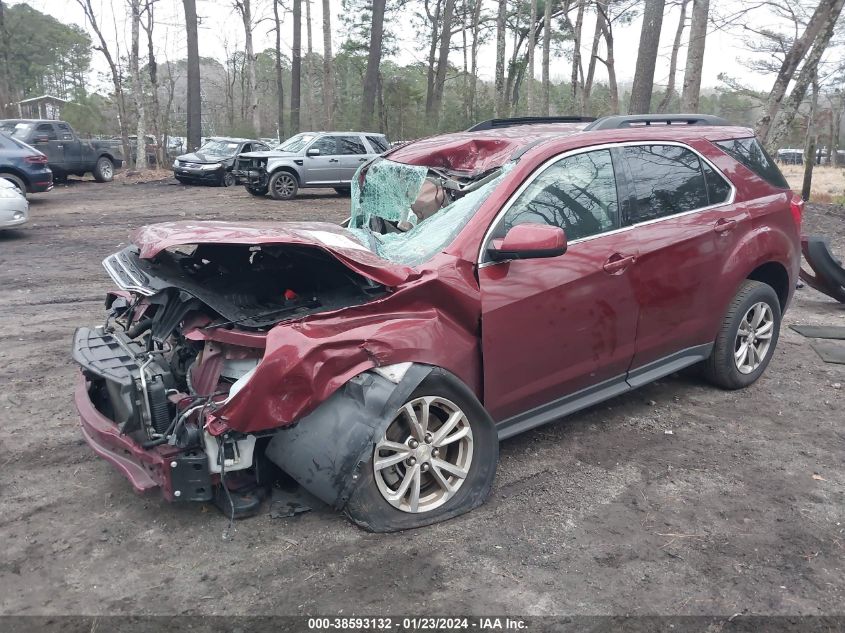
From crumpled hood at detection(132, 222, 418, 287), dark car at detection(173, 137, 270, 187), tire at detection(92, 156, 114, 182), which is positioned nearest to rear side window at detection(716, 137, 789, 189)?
crumpled hood at detection(132, 222, 418, 287)

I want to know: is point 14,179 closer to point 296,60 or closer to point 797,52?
point 797,52

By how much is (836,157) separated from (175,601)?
2322 inches

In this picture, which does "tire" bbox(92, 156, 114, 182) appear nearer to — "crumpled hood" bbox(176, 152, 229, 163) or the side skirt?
"crumpled hood" bbox(176, 152, 229, 163)

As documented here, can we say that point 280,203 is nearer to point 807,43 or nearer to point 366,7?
point 807,43

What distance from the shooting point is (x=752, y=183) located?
4891 mm

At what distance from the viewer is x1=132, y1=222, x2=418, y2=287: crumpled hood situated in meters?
3.23

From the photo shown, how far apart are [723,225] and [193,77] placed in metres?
25.2

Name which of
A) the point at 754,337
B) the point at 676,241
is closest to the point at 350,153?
the point at 754,337

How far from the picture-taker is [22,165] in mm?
14125

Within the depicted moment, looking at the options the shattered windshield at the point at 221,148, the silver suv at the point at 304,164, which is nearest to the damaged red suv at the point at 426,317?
the silver suv at the point at 304,164

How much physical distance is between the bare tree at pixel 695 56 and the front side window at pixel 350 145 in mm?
8239

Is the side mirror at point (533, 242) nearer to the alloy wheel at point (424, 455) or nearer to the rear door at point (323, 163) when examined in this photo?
the alloy wheel at point (424, 455)

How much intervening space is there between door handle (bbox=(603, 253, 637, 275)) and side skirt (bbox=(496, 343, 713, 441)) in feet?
2.18

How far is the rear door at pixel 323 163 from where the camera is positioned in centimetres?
1792
